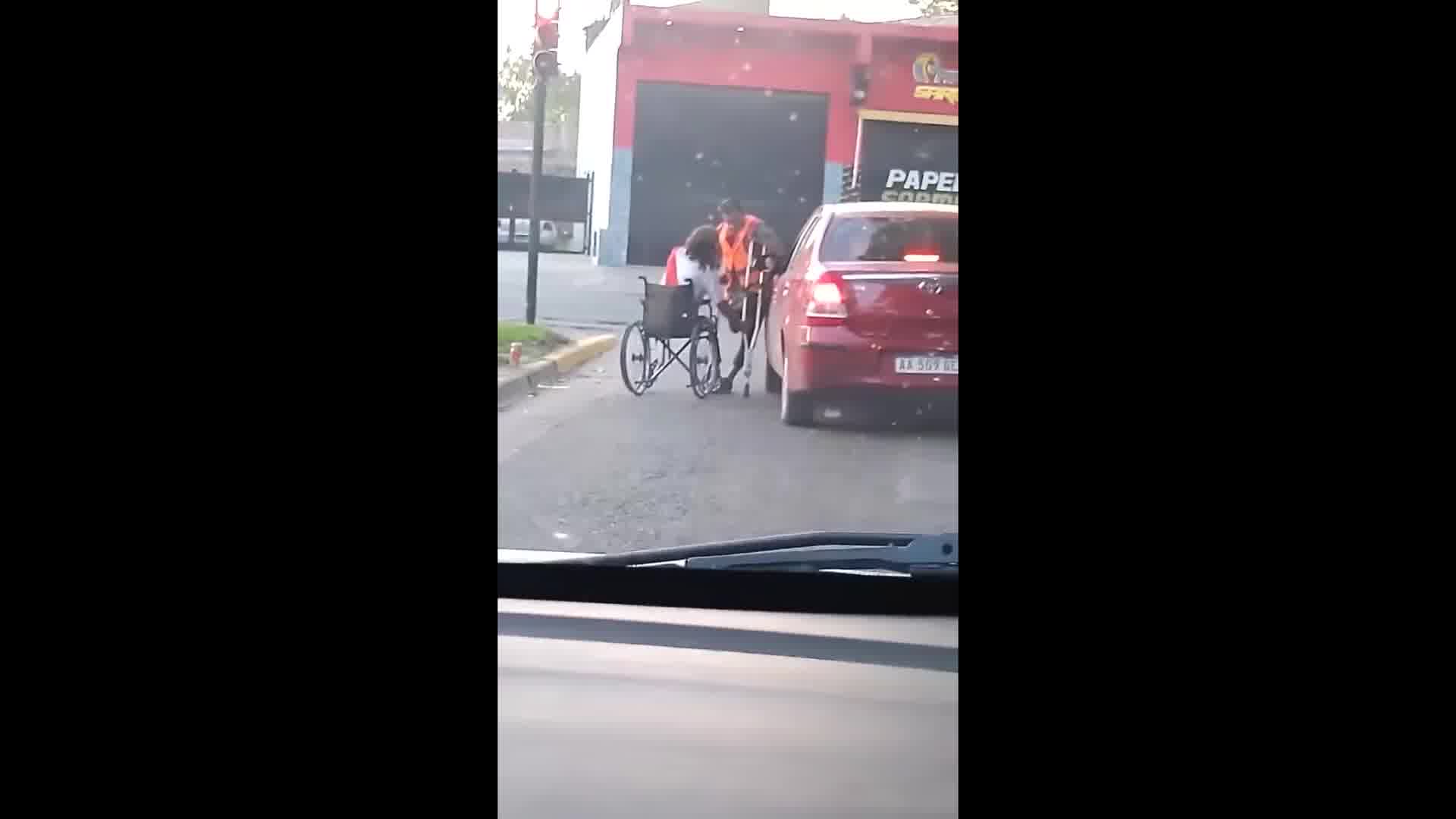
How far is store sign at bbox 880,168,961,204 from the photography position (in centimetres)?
389

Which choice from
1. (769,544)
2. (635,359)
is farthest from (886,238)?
(769,544)

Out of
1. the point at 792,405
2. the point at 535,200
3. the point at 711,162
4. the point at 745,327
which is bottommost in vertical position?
the point at 792,405

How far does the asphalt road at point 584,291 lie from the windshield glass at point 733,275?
1 centimetres

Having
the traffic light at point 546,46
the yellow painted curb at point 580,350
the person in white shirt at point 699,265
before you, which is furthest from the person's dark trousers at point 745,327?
the traffic light at point 546,46

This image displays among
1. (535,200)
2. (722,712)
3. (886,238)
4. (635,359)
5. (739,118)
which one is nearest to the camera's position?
(722,712)

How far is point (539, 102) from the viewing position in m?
3.66

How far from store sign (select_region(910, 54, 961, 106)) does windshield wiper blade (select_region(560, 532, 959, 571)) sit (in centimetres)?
88

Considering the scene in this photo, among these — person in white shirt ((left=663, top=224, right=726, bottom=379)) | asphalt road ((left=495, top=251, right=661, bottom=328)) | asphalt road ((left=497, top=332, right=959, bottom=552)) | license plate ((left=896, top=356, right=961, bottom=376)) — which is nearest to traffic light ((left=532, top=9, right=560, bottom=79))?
asphalt road ((left=495, top=251, right=661, bottom=328))

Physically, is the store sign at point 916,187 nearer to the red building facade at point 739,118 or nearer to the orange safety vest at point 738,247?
the red building facade at point 739,118

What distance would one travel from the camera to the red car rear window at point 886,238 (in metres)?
4.18

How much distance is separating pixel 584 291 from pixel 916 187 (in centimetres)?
97

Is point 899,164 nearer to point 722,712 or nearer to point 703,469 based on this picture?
point 703,469
